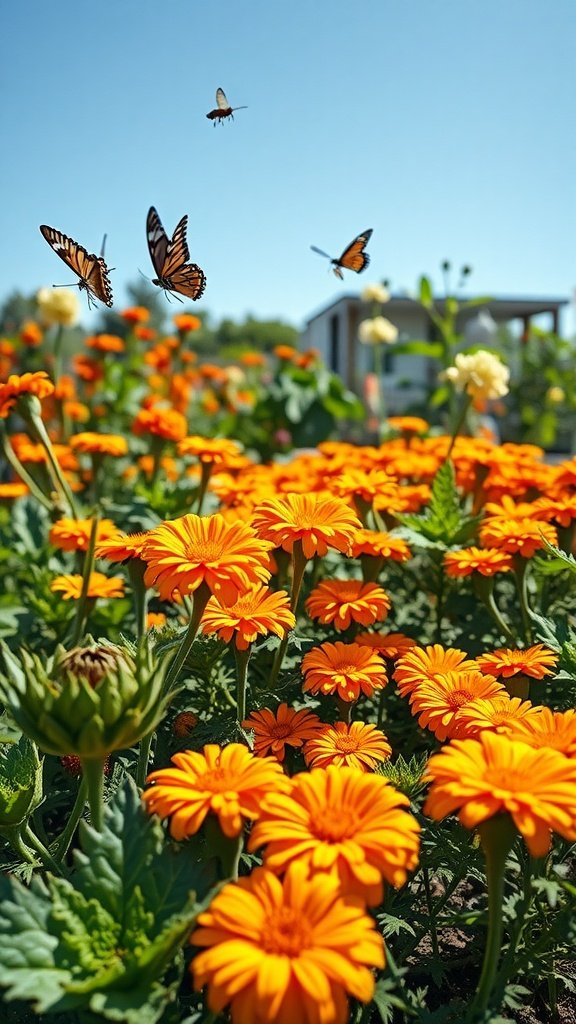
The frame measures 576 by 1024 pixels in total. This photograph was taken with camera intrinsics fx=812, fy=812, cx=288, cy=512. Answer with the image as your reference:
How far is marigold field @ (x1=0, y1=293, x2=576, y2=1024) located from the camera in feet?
2.89

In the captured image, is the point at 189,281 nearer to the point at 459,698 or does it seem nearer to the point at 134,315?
the point at 459,698

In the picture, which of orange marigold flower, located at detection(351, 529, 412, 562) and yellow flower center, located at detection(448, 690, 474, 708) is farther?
orange marigold flower, located at detection(351, 529, 412, 562)

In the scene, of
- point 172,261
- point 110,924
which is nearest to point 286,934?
point 110,924

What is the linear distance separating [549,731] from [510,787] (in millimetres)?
205

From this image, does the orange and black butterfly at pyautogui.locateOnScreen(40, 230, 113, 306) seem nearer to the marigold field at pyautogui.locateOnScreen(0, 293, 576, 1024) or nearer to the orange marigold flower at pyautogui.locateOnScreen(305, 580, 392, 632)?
the marigold field at pyautogui.locateOnScreen(0, 293, 576, 1024)

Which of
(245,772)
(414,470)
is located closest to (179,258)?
(245,772)

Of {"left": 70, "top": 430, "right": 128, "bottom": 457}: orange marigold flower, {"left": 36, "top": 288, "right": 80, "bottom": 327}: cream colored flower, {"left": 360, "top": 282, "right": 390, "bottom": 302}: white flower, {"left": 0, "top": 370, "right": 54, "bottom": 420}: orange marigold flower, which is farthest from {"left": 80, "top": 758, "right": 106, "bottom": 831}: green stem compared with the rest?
{"left": 360, "top": 282, "right": 390, "bottom": 302}: white flower

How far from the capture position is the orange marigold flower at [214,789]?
96 centimetres

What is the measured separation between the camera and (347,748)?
4.19ft

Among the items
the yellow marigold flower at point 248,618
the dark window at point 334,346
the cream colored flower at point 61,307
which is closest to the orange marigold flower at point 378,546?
the yellow marigold flower at point 248,618

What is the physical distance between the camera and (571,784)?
3.04 ft

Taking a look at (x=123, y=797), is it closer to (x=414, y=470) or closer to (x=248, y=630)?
(x=248, y=630)

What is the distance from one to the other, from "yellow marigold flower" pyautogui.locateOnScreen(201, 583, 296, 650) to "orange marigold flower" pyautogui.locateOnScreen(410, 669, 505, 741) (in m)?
0.25

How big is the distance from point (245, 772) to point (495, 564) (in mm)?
934
